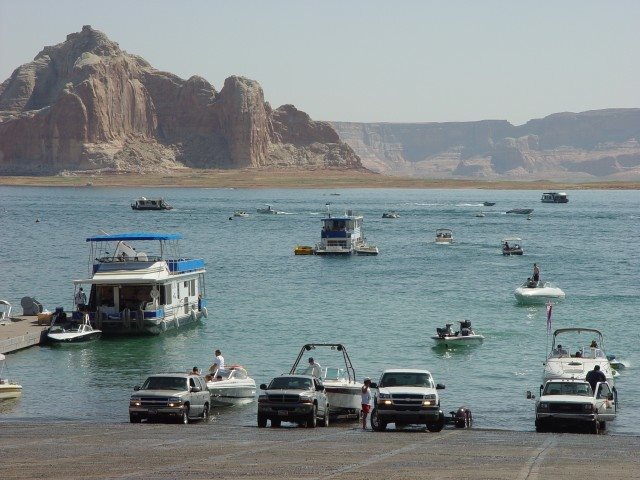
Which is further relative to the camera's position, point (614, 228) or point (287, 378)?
point (614, 228)

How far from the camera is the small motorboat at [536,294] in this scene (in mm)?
74875

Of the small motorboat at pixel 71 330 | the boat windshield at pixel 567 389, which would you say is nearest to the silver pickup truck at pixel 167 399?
the boat windshield at pixel 567 389

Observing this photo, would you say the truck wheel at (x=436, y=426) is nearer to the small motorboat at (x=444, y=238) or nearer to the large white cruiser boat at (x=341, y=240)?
the large white cruiser boat at (x=341, y=240)

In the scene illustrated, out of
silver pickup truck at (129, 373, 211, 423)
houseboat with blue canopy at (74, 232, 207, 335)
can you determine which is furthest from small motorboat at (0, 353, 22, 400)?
houseboat with blue canopy at (74, 232, 207, 335)

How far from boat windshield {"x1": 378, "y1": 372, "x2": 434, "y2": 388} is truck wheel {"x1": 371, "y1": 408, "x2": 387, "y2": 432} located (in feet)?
3.36

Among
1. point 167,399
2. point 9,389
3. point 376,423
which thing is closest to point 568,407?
point 376,423

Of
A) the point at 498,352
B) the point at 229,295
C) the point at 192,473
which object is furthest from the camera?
the point at 229,295

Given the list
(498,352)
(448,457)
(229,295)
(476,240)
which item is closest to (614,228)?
(476,240)

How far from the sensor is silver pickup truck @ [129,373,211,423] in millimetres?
34031

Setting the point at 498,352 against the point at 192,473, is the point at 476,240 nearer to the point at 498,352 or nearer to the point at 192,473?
the point at 498,352

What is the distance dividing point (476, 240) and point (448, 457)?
119 m

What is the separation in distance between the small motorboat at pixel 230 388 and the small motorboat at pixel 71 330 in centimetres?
1552

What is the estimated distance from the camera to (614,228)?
174 meters

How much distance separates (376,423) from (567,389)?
6306 millimetres
